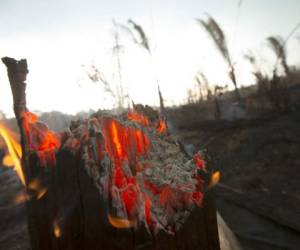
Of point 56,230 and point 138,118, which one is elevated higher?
point 138,118

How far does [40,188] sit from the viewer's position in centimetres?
170

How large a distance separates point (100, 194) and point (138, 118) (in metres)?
1.02

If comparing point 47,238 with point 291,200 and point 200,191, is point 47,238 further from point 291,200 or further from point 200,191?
point 291,200

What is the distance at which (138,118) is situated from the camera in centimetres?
249

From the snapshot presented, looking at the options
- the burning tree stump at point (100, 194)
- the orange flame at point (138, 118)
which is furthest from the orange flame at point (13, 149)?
the orange flame at point (138, 118)

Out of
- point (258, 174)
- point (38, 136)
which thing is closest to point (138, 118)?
point (38, 136)

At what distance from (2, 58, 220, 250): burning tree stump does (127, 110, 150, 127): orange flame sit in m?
0.47

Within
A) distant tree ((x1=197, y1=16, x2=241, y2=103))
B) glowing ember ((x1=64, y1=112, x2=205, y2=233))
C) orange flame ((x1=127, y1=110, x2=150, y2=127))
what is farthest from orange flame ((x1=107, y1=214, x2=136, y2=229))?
distant tree ((x1=197, y1=16, x2=241, y2=103))

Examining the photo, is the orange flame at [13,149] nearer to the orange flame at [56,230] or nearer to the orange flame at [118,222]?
the orange flame at [56,230]

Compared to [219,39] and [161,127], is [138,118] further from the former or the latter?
[219,39]

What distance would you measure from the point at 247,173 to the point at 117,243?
20.3 ft

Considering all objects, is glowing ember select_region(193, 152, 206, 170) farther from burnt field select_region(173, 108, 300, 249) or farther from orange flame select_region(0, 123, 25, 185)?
orange flame select_region(0, 123, 25, 185)

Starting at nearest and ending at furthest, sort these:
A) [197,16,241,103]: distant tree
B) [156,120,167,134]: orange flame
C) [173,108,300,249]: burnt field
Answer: [156,120,167,134]: orange flame < [173,108,300,249]: burnt field < [197,16,241,103]: distant tree

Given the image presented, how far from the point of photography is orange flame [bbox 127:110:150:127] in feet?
8.01
